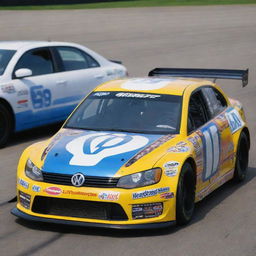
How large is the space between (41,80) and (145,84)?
13.0 ft

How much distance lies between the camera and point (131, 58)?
2433 cm

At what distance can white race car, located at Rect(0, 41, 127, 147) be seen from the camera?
41.2 ft

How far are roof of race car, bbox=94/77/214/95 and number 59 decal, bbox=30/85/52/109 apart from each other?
3410mm

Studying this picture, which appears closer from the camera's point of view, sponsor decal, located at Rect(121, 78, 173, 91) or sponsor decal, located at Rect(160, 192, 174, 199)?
sponsor decal, located at Rect(160, 192, 174, 199)

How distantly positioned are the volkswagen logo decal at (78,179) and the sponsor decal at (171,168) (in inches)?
31.0

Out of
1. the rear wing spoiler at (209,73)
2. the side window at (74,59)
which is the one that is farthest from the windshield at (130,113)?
the side window at (74,59)

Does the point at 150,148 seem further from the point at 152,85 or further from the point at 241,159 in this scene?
the point at 241,159

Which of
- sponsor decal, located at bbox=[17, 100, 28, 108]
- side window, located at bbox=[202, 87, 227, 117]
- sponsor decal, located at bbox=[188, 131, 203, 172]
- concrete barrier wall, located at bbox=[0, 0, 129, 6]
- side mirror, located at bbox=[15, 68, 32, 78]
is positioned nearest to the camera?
sponsor decal, located at bbox=[188, 131, 203, 172]

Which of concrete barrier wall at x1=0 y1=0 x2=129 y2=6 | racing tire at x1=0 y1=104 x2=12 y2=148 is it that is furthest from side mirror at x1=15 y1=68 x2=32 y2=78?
concrete barrier wall at x1=0 y1=0 x2=129 y2=6

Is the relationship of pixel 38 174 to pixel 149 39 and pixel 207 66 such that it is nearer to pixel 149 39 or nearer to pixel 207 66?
pixel 207 66

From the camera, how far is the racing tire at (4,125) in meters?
12.4

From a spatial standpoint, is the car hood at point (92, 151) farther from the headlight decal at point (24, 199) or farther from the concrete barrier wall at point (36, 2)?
the concrete barrier wall at point (36, 2)

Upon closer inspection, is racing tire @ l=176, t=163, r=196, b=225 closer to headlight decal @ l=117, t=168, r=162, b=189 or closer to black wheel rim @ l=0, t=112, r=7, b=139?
Answer: headlight decal @ l=117, t=168, r=162, b=189

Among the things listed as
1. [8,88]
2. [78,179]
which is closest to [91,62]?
[8,88]
